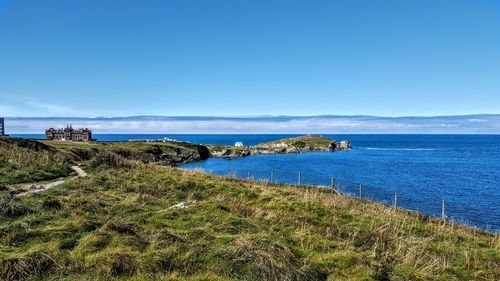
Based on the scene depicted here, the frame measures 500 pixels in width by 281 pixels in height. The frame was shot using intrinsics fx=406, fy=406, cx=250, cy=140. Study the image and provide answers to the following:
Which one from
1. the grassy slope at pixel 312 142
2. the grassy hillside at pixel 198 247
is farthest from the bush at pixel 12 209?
the grassy slope at pixel 312 142

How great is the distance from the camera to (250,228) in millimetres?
15250

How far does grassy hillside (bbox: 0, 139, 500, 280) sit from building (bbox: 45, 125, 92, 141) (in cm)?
9588

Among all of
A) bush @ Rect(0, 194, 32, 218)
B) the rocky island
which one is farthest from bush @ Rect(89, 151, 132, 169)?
the rocky island

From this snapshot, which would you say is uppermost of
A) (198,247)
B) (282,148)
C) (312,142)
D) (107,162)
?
(198,247)

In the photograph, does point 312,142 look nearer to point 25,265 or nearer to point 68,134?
point 68,134

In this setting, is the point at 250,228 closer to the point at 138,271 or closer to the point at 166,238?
the point at 166,238

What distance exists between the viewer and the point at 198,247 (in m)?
12.5

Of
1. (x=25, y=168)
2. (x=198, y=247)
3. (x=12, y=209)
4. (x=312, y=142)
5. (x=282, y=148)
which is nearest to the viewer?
(x=198, y=247)

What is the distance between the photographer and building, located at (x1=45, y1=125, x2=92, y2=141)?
4323 inches

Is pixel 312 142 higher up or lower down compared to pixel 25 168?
lower down

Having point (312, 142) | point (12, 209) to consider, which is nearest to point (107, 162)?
point (12, 209)

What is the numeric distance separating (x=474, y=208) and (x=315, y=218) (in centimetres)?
3246

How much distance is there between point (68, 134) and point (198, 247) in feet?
356

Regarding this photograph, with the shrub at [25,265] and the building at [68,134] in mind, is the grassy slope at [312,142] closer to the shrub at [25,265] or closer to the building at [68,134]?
the building at [68,134]
